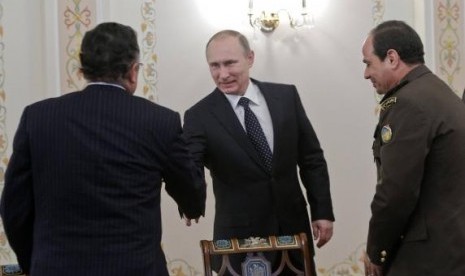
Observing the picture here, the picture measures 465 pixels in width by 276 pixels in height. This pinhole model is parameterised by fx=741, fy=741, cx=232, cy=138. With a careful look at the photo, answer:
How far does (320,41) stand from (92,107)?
2.31 m

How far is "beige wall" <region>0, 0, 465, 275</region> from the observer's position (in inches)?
138

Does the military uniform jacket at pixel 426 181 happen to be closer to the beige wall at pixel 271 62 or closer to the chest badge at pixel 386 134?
the chest badge at pixel 386 134

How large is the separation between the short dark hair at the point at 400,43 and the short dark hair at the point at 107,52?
2.95 ft

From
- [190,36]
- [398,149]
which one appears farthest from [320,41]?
[398,149]

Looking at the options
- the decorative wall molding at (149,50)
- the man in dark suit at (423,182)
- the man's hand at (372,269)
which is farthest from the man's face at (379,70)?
the decorative wall molding at (149,50)

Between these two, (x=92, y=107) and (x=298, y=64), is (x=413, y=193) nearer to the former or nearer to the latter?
(x=92, y=107)

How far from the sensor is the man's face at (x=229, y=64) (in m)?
2.84

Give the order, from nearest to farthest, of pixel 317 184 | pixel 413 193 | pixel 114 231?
pixel 114 231 → pixel 413 193 → pixel 317 184

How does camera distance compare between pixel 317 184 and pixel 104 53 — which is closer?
pixel 104 53

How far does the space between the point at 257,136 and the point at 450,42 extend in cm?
173

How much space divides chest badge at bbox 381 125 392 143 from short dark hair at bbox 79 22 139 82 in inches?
33.6

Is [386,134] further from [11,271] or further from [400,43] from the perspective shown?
[11,271]

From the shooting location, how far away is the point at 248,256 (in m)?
2.26

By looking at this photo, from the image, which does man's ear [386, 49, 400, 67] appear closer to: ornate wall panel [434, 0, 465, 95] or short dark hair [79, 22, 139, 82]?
short dark hair [79, 22, 139, 82]
